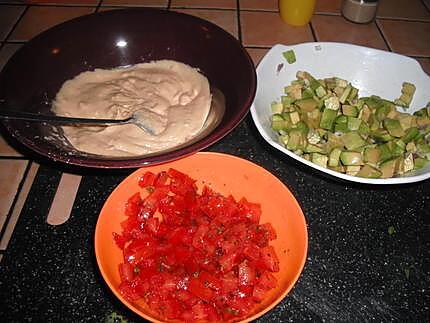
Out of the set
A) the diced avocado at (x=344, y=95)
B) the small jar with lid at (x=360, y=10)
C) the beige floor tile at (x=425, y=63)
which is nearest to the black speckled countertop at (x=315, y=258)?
the diced avocado at (x=344, y=95)

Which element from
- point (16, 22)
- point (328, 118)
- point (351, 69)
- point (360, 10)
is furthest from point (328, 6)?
point (16, 22)

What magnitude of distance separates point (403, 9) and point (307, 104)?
39.0 inches

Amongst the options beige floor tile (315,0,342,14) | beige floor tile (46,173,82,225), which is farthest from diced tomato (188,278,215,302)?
beige floor tile (315,0,342,14)

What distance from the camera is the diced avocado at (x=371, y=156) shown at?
0.91 metres

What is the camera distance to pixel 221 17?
155cm

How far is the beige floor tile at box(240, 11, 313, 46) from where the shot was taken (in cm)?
145

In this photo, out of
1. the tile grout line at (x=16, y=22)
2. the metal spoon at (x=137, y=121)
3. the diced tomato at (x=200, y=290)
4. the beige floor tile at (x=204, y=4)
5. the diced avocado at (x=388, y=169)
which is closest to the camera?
the diced tomato at (x=200, y=290)

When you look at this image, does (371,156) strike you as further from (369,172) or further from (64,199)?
(64,199)

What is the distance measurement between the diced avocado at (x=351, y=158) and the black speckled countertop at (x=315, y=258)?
0.17ft

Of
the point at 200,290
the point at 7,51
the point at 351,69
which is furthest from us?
the point at 7,51

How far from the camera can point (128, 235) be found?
0.76 meters

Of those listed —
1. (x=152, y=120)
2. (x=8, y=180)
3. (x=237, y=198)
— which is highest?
(x=152, y=120)

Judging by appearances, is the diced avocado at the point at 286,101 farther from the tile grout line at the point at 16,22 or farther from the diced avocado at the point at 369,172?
the tile grout line at the point at 16,22

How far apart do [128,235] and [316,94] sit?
60 centimetres
